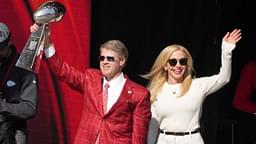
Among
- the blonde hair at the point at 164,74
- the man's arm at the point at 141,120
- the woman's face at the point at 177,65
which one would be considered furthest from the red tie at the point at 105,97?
the woman's face at the point at 177,65

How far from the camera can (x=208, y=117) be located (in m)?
6.39

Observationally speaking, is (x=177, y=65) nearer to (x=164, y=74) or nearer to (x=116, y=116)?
(x=164, y=74)

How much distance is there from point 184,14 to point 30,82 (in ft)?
8.26

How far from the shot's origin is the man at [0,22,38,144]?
12.5 feet

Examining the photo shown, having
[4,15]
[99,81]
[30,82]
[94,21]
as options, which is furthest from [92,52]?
[30,82]

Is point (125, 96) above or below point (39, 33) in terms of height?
below

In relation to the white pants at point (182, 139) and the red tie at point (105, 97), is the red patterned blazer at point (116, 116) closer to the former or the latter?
the red tie at point (105, 97)

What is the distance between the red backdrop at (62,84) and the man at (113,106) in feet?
2.88

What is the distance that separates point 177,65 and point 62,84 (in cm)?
119

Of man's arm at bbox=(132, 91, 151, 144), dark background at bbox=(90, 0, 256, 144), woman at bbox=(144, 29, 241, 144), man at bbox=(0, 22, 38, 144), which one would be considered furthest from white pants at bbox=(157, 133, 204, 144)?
dark background at bbox=(90, 0, 256, 144)

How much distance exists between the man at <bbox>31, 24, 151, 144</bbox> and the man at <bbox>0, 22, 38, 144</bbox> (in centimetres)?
57

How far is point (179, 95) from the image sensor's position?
470cm

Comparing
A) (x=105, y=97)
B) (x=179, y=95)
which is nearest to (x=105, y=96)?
(x=105, y=97)

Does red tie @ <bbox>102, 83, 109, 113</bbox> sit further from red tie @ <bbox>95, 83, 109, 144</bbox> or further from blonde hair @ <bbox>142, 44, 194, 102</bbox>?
blonde hair @ <bbox>142, 44, 194, 102</bbox>
